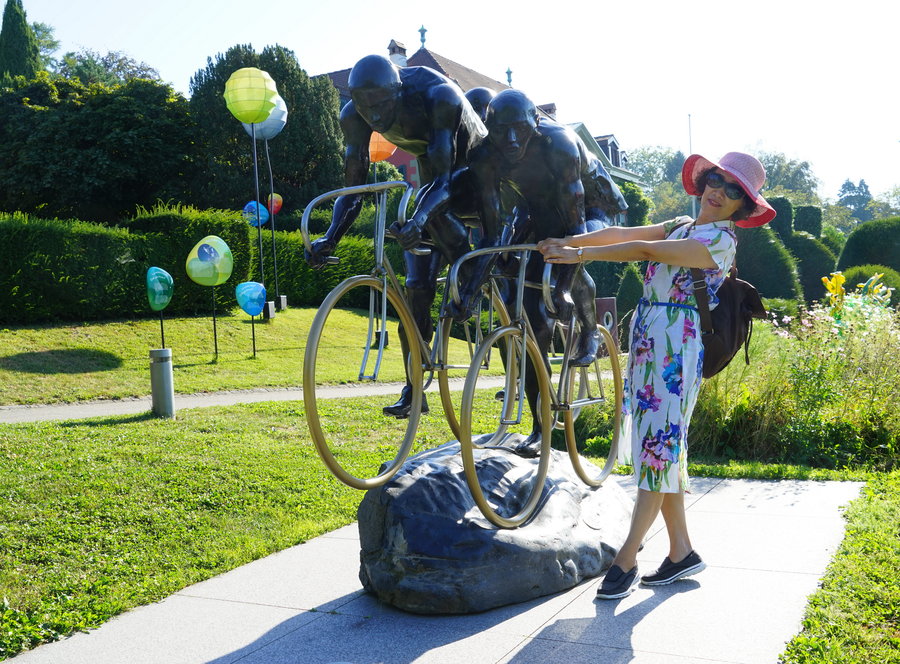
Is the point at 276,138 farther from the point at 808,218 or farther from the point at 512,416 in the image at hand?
the point at 512,416

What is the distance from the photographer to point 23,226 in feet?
49.1

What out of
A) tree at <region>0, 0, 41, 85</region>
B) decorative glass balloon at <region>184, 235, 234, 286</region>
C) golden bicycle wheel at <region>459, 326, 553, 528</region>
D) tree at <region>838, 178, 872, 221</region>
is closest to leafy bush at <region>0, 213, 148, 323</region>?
decorative glass balloon at <region>184, 235, 234, 286</region>

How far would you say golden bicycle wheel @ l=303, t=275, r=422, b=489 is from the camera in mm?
3258

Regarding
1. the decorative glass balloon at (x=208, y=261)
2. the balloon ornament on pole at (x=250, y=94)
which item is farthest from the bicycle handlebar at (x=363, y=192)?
the decorative glass balloon at (x=208, y=261)

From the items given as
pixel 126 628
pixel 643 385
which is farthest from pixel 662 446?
pixel 126 628

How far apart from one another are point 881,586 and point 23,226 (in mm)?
15338

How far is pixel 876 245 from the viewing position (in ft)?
73.8

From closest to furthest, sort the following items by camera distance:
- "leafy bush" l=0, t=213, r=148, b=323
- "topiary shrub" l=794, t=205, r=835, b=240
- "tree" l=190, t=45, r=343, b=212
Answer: "leafy bush" l=0, t=213, r=148, b=323
"tree" l=190, t=45, r=343, b=212
"topiary shrub" l=794, t=205, r=835, b=240

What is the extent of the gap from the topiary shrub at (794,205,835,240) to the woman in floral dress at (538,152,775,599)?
33.1 metres

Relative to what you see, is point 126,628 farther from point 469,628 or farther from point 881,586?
point 881,586

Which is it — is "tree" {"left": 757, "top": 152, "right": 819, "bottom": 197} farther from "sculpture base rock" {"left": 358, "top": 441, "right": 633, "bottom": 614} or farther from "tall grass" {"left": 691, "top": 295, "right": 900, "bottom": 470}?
"sculpture base rock" {"left": 358, "top": 441, "right": 633, "bottom": 614}

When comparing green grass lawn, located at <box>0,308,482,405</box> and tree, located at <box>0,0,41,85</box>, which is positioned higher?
tree, located at <box>0,0,41,85</box>

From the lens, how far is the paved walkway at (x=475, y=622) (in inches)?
126

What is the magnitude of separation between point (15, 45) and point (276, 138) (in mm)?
20142
